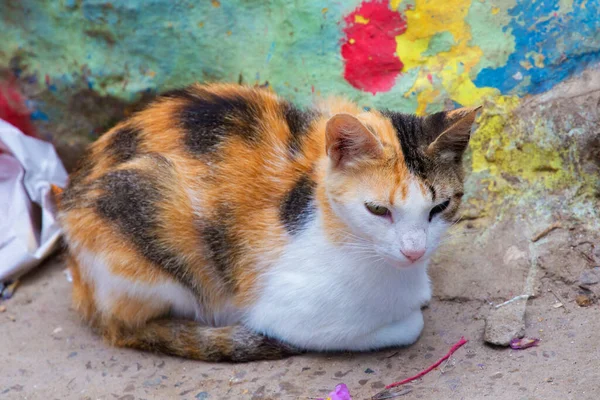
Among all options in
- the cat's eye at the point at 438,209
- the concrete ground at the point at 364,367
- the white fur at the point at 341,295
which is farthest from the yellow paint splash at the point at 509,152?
the cat's eye at the point at 438,209

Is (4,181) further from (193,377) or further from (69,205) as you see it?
(193,377)

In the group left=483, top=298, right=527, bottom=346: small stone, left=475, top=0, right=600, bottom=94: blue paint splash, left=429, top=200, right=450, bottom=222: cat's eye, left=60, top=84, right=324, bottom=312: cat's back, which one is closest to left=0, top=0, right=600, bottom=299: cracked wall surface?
left=475, top=0, right=600, bottom=94: blue paint splash

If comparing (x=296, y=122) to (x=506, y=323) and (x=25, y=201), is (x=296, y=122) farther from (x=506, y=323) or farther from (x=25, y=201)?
(x=25, y=201)

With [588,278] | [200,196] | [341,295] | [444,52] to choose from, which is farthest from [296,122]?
[588,278]

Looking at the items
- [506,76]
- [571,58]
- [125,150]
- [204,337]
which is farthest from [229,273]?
[571,58]

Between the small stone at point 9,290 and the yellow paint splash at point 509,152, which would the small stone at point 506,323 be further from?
the small stone at point 9,290
